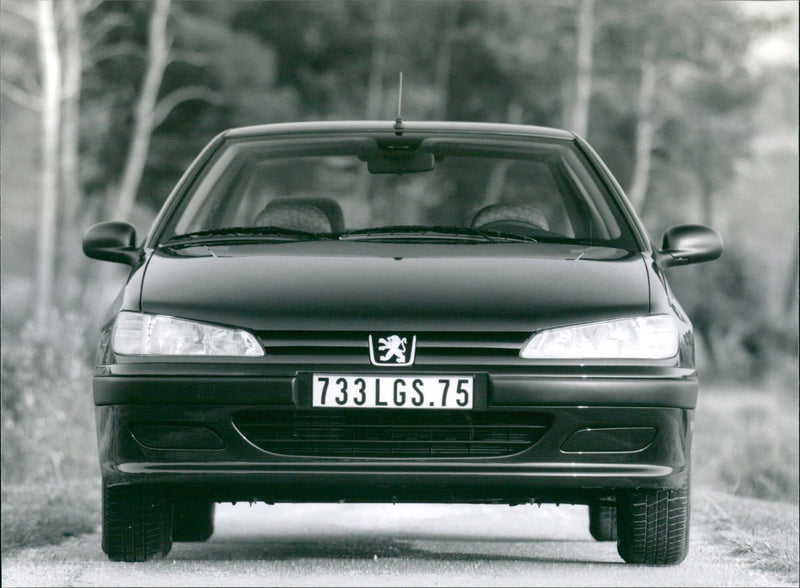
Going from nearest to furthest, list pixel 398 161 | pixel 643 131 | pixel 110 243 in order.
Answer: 1. pixel 110 243
2. pixel 398 161
3. pixel 643 131

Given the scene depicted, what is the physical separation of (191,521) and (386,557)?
109cm

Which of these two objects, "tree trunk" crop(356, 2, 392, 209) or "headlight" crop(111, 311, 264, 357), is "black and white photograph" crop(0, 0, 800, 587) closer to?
"headlight" crop(111, 311, 264, 357)

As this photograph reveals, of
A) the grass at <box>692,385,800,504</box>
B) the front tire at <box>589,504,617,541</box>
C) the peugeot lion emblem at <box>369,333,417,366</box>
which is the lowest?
the grass at <box>692,385,800,504</box>

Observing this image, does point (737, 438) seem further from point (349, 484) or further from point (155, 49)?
point (155, 49)

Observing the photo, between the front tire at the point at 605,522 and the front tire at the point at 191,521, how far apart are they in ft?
5.33

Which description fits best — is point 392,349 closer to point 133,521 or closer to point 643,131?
point 133,521

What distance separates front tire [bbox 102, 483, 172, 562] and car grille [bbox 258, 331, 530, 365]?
0.71 metres

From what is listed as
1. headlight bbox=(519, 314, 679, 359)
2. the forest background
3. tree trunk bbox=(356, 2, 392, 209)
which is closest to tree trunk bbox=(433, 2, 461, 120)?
the forest background

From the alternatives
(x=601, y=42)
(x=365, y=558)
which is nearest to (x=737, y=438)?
(x=365, y=558)

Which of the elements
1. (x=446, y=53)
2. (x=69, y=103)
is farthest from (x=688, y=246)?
(x=446, y=53)

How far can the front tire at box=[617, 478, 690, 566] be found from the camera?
18.2 ft

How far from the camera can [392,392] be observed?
5129mm

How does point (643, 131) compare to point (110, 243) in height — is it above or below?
above

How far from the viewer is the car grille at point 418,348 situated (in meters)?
5.17
